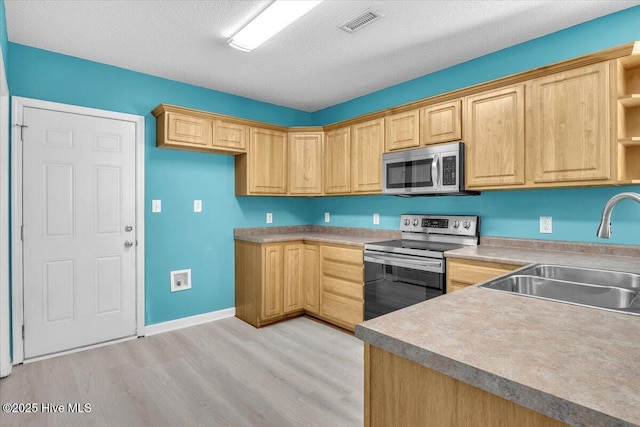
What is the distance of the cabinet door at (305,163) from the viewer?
13.4 ft

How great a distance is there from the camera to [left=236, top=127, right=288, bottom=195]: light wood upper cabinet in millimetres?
3799

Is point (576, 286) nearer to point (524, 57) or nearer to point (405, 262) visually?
point (405, 262)

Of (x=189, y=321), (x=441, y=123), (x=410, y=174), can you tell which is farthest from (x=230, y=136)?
(x=441, y=123)

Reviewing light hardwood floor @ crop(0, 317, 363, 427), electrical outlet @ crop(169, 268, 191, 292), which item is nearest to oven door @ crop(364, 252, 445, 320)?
light hardwood floor @ crop(0, 317, 363, 427)

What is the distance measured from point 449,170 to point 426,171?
21cm

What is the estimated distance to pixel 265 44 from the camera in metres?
2.78

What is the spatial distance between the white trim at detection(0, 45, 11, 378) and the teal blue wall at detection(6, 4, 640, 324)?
34cm

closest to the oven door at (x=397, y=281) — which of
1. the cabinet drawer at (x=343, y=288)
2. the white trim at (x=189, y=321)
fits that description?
the cabinet drawer at (x=343, y=288)

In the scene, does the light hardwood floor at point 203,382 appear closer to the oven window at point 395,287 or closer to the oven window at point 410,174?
the oven window at point 395,287

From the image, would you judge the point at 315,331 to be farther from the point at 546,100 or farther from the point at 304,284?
the point at 546,100

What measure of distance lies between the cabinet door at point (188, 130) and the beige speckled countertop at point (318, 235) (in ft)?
3.66

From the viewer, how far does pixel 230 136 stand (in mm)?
3613

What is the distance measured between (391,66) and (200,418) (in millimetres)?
3241

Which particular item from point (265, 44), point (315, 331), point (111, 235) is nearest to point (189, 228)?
point (111, 235)
